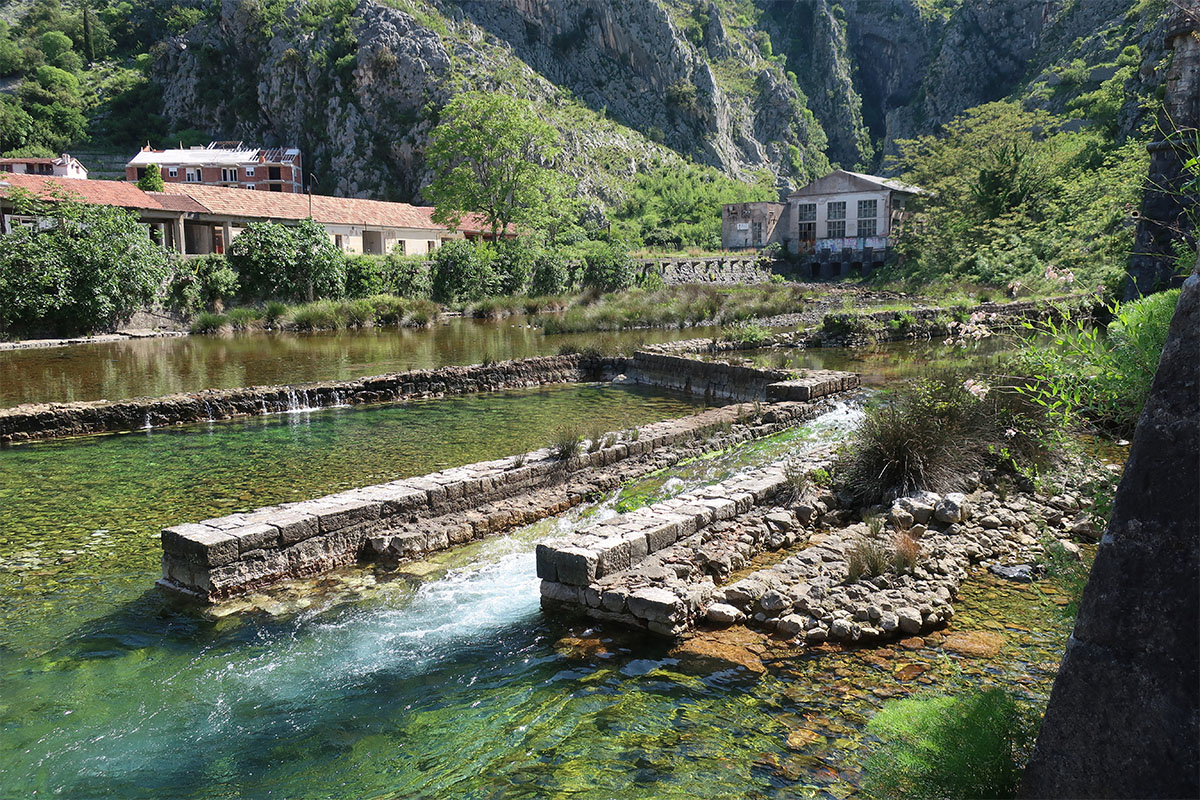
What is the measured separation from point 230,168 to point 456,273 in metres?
43.7

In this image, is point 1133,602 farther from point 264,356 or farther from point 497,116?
point 497,116

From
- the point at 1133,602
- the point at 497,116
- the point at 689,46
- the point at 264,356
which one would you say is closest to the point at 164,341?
the point at 264,356

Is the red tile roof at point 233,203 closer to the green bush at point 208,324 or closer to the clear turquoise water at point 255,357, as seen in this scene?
the green bush at point 208,324

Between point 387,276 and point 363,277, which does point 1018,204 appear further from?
point 363,277

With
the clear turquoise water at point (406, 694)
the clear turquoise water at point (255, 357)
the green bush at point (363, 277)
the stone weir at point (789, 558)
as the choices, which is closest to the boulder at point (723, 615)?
the stone weir at point (789, 558)

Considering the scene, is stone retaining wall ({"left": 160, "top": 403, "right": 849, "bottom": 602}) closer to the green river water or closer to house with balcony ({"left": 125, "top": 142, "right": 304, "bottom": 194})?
the green river water

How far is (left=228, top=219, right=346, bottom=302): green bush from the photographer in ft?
103

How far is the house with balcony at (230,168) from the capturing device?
68.1 m

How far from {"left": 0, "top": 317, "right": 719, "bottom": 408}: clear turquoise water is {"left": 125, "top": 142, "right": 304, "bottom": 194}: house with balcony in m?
46.6

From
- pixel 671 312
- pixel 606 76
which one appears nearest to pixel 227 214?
pixel 671 312

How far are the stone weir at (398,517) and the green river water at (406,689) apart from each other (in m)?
0.29

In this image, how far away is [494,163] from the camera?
45.5 m

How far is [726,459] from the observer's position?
11102 millimetres

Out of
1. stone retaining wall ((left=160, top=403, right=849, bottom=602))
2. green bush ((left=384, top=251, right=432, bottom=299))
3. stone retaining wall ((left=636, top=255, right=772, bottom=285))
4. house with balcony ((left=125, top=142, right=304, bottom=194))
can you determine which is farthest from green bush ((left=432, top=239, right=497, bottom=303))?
house with balcony ((left=125, top=142, right=304, bottom=194))
